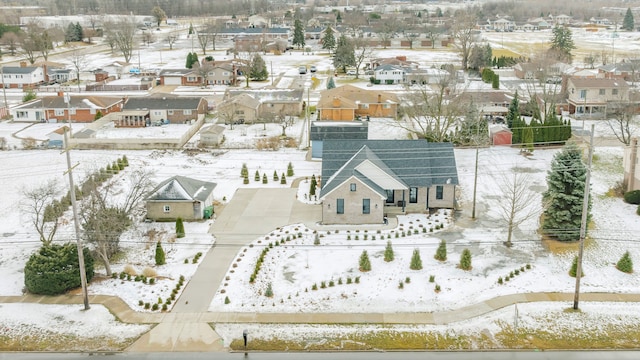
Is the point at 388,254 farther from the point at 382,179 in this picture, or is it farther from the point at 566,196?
the point at 566,196

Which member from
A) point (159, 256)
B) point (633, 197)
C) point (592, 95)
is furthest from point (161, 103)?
point (633, 197)

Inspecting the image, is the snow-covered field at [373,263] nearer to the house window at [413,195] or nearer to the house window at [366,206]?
the house window at [413,195]

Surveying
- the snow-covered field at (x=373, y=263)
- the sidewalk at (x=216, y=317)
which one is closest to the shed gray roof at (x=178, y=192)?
the snow-covered field at (x=373, y=263)

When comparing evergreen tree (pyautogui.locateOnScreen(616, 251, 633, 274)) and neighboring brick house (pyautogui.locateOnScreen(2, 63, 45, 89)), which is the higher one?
neighboring brick house (pyautogui.locateOnScreen(2, 63, 45, 89))

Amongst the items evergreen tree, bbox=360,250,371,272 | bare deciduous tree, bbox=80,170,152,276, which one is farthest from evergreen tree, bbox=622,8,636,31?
bare deciduous tree, bbox=80,170,152,276

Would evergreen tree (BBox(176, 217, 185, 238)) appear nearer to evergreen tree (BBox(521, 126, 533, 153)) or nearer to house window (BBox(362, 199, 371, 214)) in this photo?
house window (BBox(362, 199, 371, 214))

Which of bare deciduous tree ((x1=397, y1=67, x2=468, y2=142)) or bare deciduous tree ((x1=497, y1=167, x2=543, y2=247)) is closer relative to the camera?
bare deciduous tree ((x1=497, y1=167, x2=543, y2=247))
